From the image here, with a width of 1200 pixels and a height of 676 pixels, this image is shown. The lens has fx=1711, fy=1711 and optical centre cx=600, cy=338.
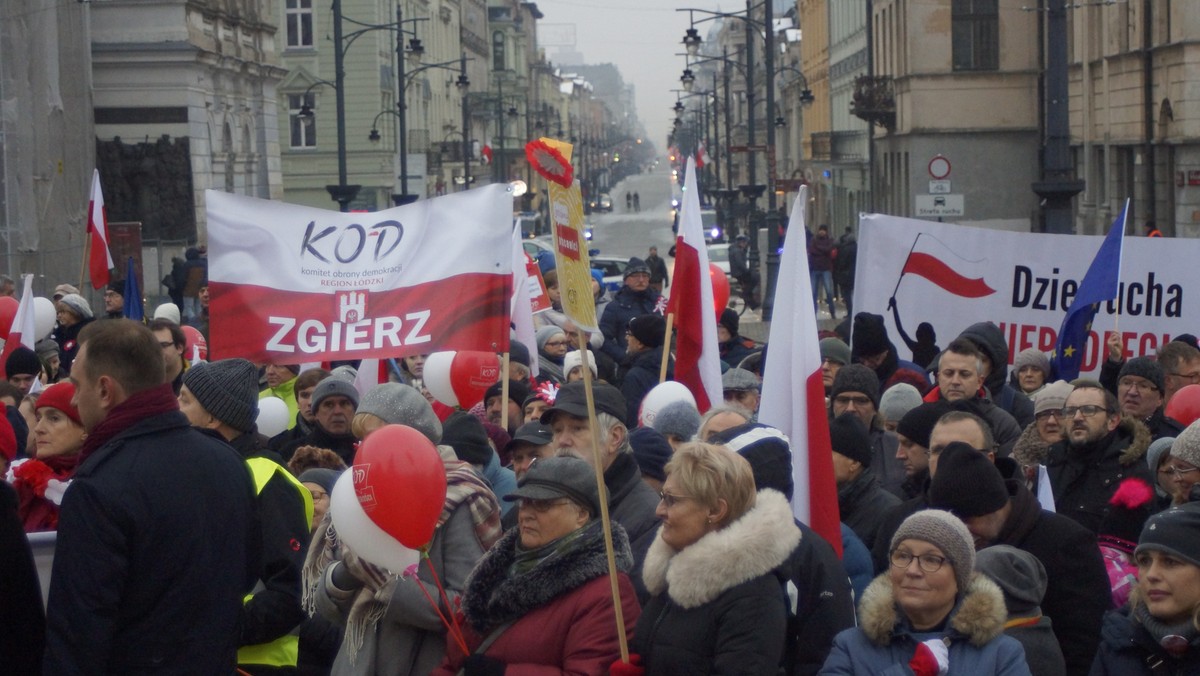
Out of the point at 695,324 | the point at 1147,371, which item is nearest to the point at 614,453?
the point at 695,324

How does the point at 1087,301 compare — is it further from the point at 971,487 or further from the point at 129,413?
the point at 129,413

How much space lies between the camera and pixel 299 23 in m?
64.1

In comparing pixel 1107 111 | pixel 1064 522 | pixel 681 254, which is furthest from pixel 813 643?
pixel 1107 111

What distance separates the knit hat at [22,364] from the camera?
384 inches

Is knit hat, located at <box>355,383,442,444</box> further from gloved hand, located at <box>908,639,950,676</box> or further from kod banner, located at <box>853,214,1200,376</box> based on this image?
kod banner, located at <box>853,214,1200,376</box>

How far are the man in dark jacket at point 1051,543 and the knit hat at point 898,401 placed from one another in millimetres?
2636

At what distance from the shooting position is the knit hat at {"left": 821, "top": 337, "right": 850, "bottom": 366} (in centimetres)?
894

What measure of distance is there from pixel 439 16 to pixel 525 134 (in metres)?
35.2

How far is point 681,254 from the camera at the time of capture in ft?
28.8

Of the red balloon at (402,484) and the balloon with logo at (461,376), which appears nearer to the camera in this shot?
the red balloon at (402,484)

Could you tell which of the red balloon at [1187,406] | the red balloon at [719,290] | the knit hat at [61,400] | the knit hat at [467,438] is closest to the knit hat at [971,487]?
the knit hat at [467,438]

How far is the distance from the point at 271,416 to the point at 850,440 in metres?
3.29

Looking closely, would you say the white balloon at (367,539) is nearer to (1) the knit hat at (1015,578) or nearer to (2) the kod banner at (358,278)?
(1) the knit hat at (1015,578)

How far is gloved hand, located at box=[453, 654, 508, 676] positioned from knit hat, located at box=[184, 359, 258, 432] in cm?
139
